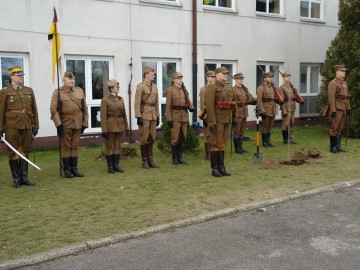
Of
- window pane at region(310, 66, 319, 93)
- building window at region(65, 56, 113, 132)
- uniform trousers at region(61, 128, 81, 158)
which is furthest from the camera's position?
window pane at region(310, 66, 319, 93)

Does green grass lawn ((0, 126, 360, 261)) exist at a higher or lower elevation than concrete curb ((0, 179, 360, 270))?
higher

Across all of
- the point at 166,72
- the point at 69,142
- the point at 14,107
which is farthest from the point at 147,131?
the point at 166,72

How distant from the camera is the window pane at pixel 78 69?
13141mm

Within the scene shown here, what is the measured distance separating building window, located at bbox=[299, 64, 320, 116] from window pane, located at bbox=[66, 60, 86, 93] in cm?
968

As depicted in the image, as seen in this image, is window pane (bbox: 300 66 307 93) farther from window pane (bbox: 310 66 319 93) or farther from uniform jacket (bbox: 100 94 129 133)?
uniform jacket (bbox: 100 94 129 133)

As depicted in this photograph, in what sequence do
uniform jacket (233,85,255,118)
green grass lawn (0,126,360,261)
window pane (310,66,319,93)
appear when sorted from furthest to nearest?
window pane (310,66,319,93) → uniform jacket (233,85,255,118) → green grass lawn (0,126,360,261)

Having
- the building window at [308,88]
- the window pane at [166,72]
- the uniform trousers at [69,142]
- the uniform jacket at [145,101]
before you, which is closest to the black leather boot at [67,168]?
the uniform trousers at [69,142]

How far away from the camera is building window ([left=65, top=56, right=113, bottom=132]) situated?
43.5ft

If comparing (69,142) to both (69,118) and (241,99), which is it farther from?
(241,99)

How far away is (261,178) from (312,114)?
11.4m

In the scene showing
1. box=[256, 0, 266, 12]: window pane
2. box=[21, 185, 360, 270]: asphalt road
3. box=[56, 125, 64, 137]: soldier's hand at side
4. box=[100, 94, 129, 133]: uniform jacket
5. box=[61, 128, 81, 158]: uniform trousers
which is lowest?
box=[21, 185, 360, 270]: asphalt road

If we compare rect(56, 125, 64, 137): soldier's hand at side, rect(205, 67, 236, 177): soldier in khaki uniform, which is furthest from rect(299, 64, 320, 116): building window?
rect(56, 125, 64, 137): soldier's hand at side

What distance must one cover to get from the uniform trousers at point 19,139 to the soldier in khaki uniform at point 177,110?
10.1ft

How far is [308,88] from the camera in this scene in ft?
63.1
